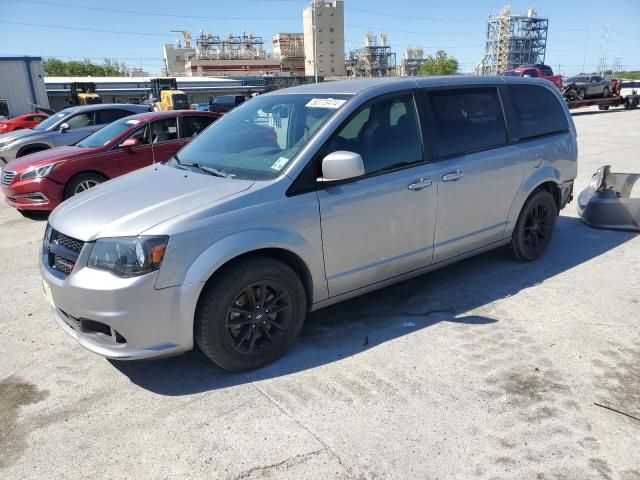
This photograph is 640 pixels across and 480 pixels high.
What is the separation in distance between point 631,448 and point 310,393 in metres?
1.69

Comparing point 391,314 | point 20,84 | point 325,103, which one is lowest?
point 391,314

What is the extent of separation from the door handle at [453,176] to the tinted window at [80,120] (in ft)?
30.7

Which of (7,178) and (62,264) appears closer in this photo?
(62,264)

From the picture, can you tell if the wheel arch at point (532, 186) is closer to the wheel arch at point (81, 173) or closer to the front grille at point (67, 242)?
the front grille at point (67, 242)

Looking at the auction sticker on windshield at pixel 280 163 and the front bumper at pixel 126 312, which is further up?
the auction sticker on windshield at pixel 280 163

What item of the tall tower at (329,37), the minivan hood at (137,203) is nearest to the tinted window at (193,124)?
the minivan hood at (137,203)

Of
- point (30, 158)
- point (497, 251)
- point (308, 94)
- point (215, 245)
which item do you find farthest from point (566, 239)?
point (30, 158)

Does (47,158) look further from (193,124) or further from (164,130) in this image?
(193,124)

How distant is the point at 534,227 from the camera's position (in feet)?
16.4

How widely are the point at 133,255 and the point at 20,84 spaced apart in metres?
36.7

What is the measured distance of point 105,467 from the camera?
248 cm

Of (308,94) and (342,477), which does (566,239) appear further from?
(342,477)

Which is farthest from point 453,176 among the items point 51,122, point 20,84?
point 20,84

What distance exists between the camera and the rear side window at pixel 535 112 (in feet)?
15.3
